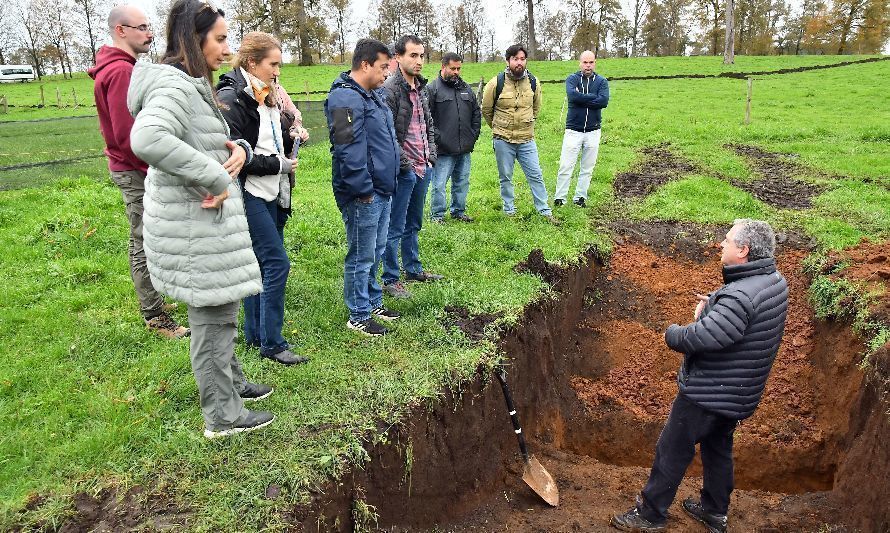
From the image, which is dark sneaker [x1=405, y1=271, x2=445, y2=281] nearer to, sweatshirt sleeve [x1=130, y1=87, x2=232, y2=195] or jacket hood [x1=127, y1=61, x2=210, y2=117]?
sweatshirt sleeve [x1=130, y1=87, x2=232, y2=195]

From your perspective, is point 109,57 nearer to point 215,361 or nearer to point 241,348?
point 241,348

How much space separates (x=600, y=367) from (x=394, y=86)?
12.9 feet

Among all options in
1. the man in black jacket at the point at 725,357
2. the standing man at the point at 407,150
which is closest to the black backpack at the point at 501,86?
the standing man at the point at 407,150

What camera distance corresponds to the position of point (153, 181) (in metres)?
3.28

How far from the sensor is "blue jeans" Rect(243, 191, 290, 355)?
428 cm

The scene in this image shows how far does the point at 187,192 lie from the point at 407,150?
3229 mm

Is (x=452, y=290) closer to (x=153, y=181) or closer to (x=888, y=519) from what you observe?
(x=153, y=181)

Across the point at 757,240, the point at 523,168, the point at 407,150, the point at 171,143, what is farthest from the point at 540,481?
the point at 523,168

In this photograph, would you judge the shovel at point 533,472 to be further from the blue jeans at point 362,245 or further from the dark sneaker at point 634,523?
the blue jeans at point 362,245

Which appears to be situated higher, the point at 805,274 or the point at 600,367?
the point at 805,274

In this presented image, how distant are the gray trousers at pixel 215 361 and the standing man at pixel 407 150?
247 centimetres

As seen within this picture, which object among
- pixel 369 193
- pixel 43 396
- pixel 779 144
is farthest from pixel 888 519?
pixel 779 144

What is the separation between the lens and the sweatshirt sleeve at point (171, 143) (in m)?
2.96

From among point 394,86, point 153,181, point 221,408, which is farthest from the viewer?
point 394,86
